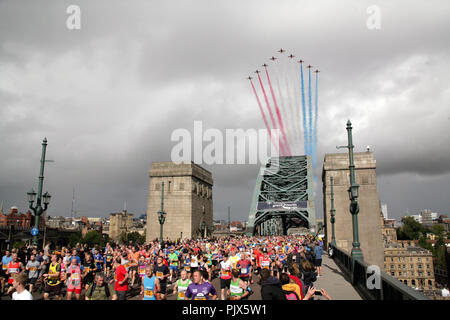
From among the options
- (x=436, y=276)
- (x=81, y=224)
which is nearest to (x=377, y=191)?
(x=436, y=276)

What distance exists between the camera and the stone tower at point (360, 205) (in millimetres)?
40188

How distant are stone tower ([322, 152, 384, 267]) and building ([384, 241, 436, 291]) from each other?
58.5 metres

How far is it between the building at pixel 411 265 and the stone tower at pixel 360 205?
58526mm

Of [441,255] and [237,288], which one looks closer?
[237,288]

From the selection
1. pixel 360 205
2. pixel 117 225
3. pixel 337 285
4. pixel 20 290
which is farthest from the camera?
pixel 117 225

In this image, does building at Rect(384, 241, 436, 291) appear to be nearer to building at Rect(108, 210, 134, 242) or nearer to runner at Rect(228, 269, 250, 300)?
runner at Rect(228, 269, 250, 300)

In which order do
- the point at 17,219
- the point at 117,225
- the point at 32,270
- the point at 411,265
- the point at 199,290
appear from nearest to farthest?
1. the point at 199,290
2. the point at 32,270
3. the point at 411,265
4. the point at 17,219
5. the point at 117,225

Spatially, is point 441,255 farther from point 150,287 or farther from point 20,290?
point 20,290

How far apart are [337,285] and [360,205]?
31.3 m

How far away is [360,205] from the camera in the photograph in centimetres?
4247

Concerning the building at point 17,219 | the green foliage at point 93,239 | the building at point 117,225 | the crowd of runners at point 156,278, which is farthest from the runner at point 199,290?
the building at point 117,225

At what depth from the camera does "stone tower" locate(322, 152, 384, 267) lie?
132 feet
